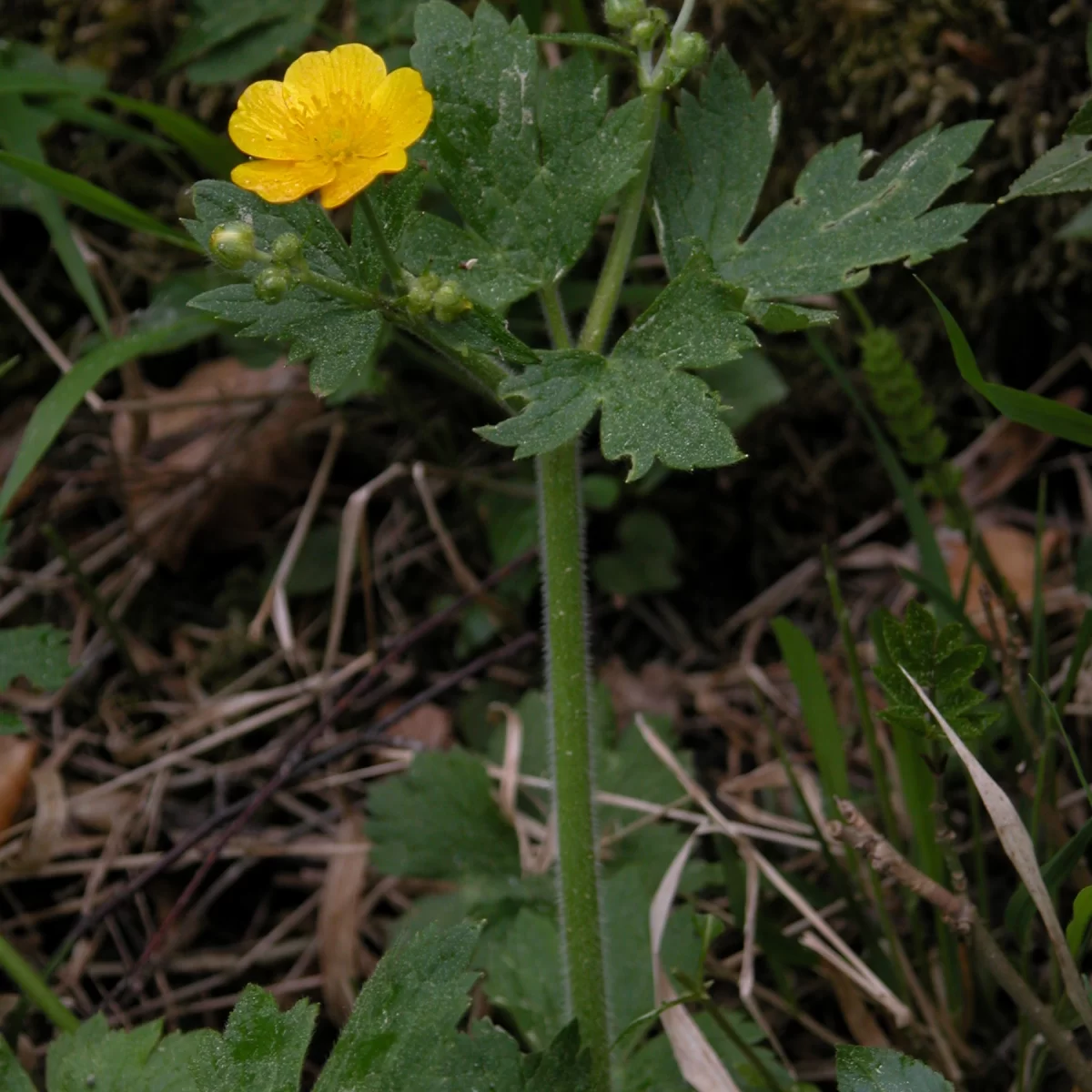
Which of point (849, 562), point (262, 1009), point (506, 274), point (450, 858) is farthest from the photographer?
point (849, 562)

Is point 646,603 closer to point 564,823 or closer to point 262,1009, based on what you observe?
point 564,823

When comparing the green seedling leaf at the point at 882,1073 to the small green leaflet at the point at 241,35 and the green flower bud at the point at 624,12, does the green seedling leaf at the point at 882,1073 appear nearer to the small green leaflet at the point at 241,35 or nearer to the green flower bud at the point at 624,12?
the green flower bud at the point at 624,12

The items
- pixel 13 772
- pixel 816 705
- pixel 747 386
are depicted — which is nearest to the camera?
pixel 816 705

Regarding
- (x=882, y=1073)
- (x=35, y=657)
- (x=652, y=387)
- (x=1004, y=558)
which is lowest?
(x=1004, y=558)

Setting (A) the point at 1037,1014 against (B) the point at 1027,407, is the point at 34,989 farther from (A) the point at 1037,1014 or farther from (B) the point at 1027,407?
(B) the point at 1027,407

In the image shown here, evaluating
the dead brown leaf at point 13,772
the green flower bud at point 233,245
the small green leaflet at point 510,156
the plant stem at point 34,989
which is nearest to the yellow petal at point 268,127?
the green flower bud at point 233,245

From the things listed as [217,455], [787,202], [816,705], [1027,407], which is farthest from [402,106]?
[217,455]

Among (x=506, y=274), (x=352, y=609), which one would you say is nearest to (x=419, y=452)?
(x=352, y=609)

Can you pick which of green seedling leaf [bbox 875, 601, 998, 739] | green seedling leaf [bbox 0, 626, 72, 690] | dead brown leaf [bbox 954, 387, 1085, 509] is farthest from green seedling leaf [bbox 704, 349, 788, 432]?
green seedling leaf [bbox 0, 626, 72, 690]
